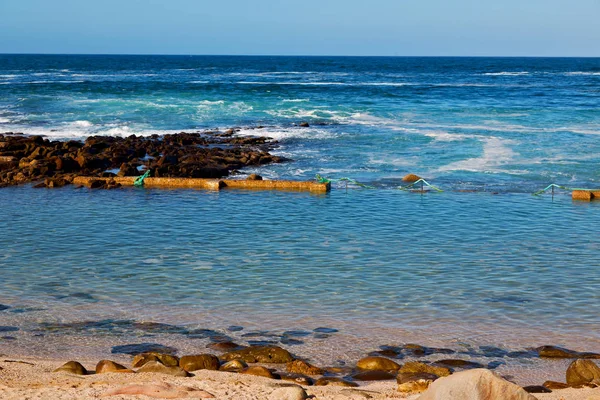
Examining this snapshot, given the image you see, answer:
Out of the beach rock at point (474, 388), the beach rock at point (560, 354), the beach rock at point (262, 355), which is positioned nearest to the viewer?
the beach rock at point (474, 388)

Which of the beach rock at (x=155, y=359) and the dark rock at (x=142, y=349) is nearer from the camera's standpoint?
the beach rock at (x=155, y=359)

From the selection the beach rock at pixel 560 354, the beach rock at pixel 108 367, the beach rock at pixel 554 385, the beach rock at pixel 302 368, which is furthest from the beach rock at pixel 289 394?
the beach rock at pixel 560 354

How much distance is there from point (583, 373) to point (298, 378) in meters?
3.43

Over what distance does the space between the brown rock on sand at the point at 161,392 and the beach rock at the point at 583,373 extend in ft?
14.3

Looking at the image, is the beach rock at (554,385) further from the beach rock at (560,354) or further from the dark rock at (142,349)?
the dark rock at (142,349)

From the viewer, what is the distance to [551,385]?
9.26 metres

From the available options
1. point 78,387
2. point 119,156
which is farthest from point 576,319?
point 119,156

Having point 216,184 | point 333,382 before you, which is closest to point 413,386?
point 333,382

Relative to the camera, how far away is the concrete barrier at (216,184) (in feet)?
73.4

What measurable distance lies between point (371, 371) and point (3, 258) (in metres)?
8.76

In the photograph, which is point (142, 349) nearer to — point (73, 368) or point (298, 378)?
point (73, 368)

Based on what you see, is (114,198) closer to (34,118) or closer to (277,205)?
(277,205)

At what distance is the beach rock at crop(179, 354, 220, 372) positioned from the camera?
9.75 m

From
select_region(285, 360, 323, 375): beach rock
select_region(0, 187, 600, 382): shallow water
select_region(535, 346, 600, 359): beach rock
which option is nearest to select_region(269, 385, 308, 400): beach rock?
select_region(285, 360, 323, 375): beach rock
